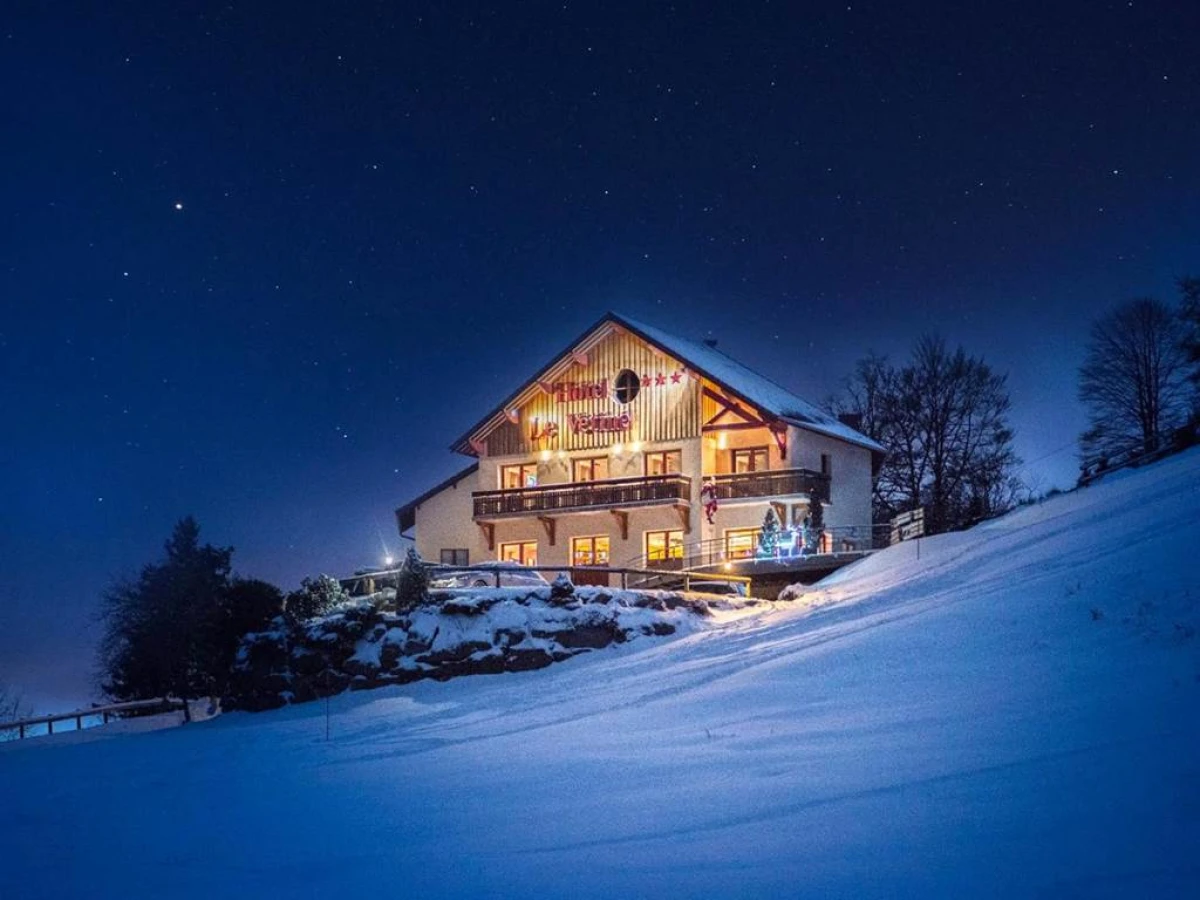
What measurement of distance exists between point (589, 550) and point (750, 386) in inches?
392

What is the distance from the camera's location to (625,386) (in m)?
44.9

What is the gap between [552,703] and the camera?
52.3 ft

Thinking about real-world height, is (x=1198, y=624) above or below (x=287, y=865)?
above

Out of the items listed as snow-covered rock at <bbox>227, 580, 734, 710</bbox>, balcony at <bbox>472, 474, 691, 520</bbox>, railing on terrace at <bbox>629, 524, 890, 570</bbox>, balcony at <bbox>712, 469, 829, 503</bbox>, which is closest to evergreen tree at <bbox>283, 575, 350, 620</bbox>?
snow-covered rock at <bbox>227, 580, 734, 710</bbox>

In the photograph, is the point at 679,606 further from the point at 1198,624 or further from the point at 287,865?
the point at 287,865

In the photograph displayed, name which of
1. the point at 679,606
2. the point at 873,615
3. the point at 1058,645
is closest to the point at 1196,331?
the point at 679,606

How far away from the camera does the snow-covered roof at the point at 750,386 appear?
4234 cm

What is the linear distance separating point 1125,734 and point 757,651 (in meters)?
9.55

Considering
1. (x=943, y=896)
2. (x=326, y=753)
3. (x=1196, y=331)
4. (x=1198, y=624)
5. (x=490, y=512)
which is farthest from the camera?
(x=490, y=512)

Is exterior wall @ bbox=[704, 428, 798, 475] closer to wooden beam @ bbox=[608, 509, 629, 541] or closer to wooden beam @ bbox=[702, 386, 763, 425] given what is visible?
wooden beam @ bbox=[702, 386, 763, 425]

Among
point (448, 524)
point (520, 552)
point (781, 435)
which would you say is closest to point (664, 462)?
point (781, 435)

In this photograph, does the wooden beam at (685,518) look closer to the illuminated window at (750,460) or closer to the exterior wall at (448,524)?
the illuminated window at (750,460)

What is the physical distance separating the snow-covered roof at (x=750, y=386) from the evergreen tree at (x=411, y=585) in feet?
66.5

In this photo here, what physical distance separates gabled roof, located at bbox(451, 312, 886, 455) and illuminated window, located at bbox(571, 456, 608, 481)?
4047 millimetres
